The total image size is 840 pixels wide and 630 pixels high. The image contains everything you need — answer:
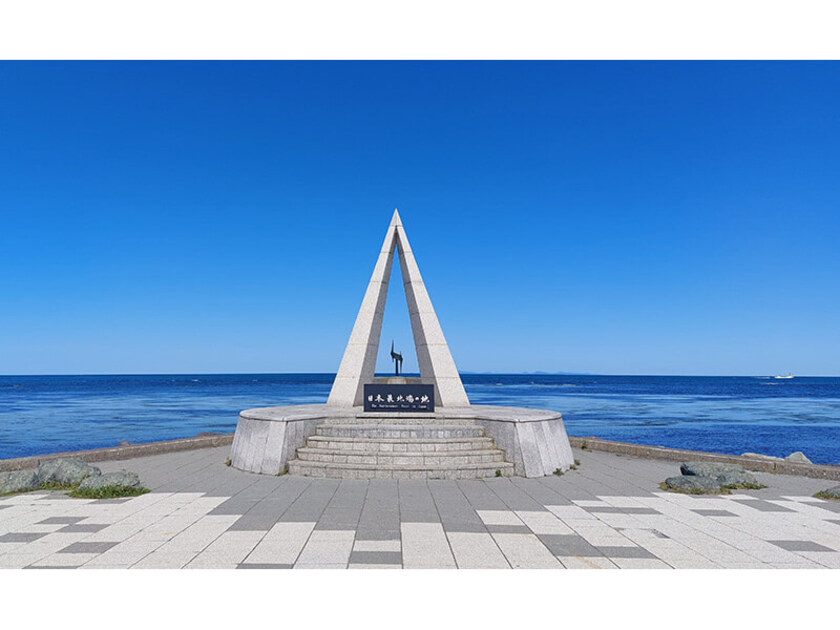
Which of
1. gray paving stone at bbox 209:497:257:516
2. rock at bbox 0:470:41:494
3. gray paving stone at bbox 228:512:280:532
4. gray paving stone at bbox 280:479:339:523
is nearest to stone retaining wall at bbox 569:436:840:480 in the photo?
gray paving stone at bbox 280:479:339:523

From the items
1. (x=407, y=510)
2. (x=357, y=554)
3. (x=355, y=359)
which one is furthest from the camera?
(x=355, y=359)

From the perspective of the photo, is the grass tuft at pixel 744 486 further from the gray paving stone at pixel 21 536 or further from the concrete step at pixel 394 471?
the gray paving stone at pixel 21 536

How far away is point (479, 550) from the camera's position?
7.14 m

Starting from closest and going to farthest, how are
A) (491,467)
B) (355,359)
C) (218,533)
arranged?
(218,533)
(491,467)
(355,359)

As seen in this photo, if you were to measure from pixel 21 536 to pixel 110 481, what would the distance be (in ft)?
9.61

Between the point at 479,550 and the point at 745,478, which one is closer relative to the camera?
the point at 479,550

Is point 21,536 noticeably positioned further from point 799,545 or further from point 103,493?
point 799,545

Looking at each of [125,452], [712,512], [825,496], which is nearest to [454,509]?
[712,512]

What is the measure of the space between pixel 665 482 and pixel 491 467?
13.1 feet

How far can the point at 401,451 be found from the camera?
12.8 m

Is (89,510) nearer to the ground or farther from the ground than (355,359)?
nearer to the ground

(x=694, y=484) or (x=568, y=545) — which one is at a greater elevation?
(x=694, y=484)

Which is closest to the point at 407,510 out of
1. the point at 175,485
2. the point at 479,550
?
the point at 479,550

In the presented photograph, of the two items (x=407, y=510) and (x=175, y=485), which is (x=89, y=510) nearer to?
(x=175, y=485)
